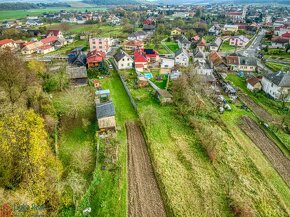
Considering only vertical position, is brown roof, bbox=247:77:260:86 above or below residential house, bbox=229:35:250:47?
below

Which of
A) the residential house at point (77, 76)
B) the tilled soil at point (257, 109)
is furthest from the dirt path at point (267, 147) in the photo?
the residential house at point (77, 76)

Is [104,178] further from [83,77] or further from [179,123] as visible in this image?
[83,77]

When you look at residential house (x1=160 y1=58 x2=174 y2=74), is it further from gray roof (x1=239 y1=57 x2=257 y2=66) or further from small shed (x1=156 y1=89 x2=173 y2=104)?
small shed (x1=156 y1=89 x2=173 y2=104)

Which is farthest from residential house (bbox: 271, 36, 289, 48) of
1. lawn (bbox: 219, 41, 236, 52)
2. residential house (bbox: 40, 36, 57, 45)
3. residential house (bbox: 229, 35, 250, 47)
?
residential house (bbox: 40, 36, 57, 45)

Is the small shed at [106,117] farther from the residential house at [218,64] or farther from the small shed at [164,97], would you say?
the residential house at [218,64]

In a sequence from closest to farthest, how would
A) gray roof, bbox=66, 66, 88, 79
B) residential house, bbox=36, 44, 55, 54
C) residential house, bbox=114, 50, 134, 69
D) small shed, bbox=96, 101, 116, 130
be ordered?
small shed, bbox=96, 101, 116, 130, gray roof, bbox=66, 66, 88, 79, residential house, bbox=114, 50, 134, 69, residential house, bbox=36, 44, 55, 54

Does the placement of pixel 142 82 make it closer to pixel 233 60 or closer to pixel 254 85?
pixel 254 85
